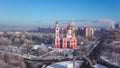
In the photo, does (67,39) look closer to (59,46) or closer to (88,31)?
(59,46)

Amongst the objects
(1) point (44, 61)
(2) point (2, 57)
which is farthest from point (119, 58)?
(2) point (2, 57)

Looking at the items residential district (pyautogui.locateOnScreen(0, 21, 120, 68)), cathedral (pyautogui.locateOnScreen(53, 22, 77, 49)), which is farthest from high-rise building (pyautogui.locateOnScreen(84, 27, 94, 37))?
cathedral (pyautogui.locateOnScreen(53, 22, 77, 49))

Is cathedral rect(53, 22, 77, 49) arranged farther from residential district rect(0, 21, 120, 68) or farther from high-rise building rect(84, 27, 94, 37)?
high-rise building rect(84, 27, 94, 37)

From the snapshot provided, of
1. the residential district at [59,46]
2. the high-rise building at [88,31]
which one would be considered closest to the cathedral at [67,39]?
the residential district at [59,46]

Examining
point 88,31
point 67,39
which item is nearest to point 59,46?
point 67,39

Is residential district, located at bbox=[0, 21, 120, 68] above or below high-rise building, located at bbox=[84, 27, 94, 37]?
below

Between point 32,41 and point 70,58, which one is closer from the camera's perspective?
point 70,58

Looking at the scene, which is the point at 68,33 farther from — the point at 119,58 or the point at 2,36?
the point at 2,36

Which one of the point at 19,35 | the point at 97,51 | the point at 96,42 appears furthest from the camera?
the point at 19,35
